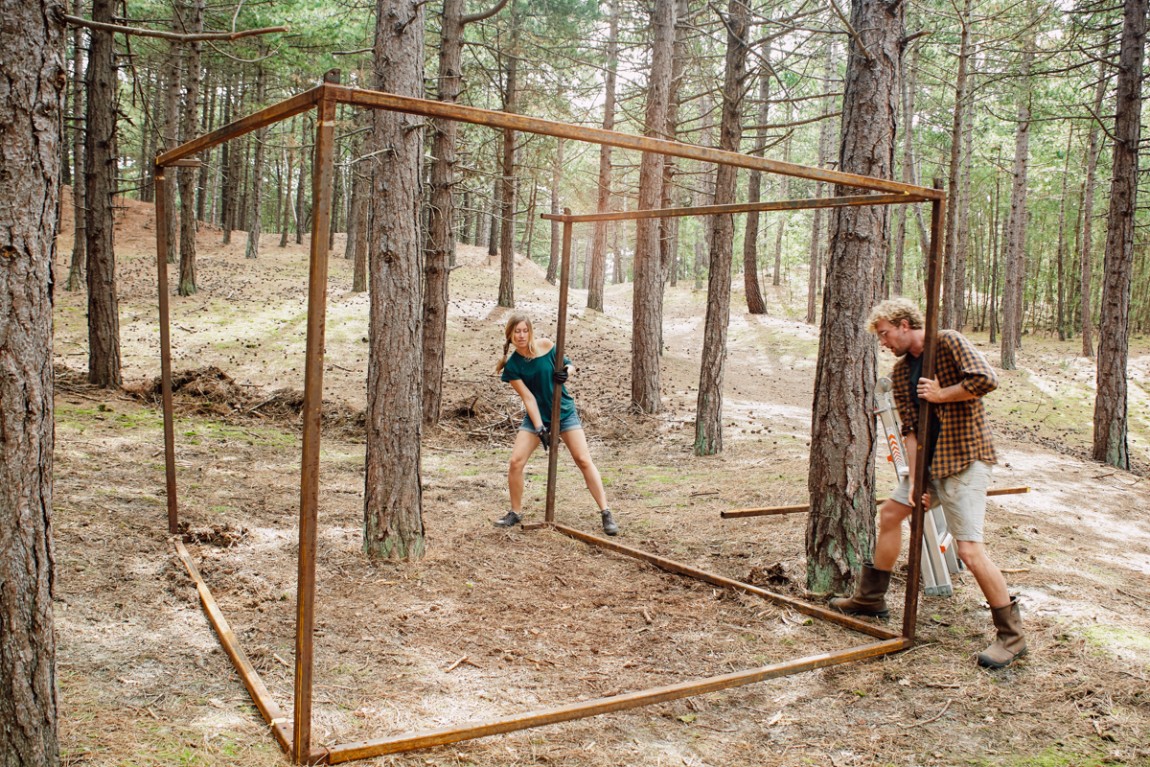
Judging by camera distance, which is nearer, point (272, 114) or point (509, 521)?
point (272, 114)

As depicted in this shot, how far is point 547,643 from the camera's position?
4375 mm

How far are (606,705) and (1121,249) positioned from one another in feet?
33.0

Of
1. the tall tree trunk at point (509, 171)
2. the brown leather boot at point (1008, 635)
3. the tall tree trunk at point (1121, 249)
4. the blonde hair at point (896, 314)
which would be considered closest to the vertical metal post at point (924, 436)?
the blonde hair at point (896, 314)

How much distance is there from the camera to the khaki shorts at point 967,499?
4.15 m

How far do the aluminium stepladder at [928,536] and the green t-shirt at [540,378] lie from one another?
263cm

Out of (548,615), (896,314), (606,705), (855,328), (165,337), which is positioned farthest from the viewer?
(165,337)

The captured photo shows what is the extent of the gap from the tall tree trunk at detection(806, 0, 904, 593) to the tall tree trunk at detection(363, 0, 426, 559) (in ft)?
8.55

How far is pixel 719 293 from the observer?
31.2ft

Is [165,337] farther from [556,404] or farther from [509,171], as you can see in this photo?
[509,171]

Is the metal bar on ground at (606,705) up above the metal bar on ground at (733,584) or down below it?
above

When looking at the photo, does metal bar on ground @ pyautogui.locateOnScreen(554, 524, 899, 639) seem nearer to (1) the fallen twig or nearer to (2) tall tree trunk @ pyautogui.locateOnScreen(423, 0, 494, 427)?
(1) the fallen twig

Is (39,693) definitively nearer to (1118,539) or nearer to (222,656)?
(222,656)

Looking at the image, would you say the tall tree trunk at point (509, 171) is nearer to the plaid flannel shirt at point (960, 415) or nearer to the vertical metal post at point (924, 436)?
the vertical metal post at point (924, 436)

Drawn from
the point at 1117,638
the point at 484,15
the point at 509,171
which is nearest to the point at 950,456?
the point at 1117,638
